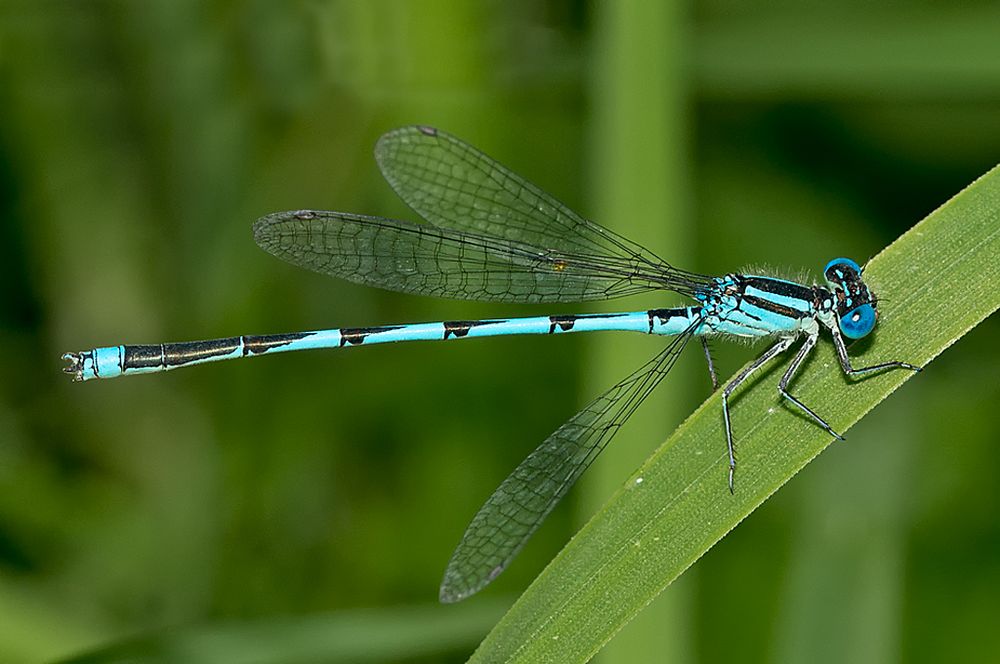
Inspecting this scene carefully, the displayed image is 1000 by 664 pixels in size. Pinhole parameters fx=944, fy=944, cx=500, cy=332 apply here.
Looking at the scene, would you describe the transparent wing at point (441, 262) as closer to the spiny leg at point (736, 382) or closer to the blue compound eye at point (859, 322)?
the spiny leg at point (736, 382)

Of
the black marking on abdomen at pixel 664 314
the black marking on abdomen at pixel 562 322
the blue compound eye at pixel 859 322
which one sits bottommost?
the blue compound eye at pixel 859 322

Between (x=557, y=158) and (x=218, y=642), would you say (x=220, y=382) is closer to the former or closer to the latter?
(x=218, y=642)

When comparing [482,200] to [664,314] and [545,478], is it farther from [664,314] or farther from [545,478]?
[545,478]

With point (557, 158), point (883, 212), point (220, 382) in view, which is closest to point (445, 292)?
point (220, 382)

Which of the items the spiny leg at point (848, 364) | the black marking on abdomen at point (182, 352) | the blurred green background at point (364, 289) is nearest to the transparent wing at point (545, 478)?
the spiny leg at point (848, 364)

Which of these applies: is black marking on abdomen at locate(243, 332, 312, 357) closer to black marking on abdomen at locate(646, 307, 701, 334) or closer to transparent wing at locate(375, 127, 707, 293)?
transparent wing at locate(375, 127, 707, 293)

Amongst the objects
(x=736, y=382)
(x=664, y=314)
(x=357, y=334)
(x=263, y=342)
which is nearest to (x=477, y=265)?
(x=357, y=334)

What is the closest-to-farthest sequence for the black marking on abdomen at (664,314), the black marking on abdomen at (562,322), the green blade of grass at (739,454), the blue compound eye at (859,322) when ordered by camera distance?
1. the green blade of grass at (739,454)
2. the blue compound eye at (859,322)
3. the black marking on abdomen at (664,314)
4. the black marking on abdomen at (562,322)
